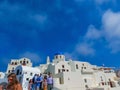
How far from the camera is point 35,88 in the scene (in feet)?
59.9

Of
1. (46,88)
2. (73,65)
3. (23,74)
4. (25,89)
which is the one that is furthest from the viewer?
(73,65)

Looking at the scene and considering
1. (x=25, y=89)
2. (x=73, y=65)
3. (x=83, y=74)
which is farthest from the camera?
(x=73, y=65)

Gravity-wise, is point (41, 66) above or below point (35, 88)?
above

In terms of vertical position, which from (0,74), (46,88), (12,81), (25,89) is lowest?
(12,81)

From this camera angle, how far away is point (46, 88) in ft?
57.5

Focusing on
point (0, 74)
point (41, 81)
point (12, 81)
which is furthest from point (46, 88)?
point (0, 74)

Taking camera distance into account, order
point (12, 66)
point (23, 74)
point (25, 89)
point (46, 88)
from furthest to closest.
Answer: point (12, 66), point (23, 74), point (25, 89), point (46, 88)

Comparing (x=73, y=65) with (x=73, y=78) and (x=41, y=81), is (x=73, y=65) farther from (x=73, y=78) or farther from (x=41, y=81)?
(x=41, y=81)

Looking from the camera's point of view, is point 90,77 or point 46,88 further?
point 90,77

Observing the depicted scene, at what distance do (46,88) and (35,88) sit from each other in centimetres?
129

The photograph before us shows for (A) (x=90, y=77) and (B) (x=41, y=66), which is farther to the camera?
(B) (x=41, y=66)

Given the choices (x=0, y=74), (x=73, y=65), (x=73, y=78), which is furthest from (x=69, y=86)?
(x=0, y=74)

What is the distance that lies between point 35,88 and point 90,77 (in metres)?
42.9

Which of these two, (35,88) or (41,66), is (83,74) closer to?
(41,66)
